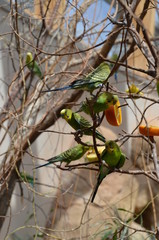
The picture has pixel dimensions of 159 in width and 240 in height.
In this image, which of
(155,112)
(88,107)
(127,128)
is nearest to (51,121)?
(127,128)

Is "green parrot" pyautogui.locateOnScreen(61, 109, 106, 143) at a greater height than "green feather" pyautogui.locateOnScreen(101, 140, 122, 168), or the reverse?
"green parrot" pyautogui.locateOnScreen(61, 109, 106, 143)

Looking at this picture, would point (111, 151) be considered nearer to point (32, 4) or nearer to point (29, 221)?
point (32, 4)

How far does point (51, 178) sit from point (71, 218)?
17 cm

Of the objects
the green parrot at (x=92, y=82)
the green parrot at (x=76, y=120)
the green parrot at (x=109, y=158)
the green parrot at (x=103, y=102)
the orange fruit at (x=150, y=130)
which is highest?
the green parrot at (x=92, y=82)

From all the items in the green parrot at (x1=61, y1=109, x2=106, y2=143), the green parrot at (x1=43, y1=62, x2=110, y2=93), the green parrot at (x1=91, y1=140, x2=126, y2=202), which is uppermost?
the green parrot at (x1=43, y1=62, x2=110, y2=93)

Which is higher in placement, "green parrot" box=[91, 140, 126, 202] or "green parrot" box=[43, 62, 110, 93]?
"green parrot" box=[43, 62, 110, 93]

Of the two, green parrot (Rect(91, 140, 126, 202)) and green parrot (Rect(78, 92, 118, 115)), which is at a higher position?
green parrot (Rect(78, 92, 118, 115))

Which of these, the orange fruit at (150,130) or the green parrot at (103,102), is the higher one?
the green parrot at (103,102)

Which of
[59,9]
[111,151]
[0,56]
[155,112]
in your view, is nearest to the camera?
[111,151]

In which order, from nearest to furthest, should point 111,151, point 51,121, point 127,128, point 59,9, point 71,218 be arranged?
point 111,151, point 127,128, point 51,121, point 59,9, point 71,218

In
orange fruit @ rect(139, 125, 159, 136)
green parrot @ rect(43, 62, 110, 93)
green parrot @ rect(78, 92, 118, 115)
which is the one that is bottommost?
orange fruit @ rect(139, 125, 159, 136)

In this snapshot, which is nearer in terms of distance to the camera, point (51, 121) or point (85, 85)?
point (85, 85)

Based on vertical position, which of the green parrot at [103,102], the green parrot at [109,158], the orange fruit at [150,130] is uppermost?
the green parrot at [103,102]

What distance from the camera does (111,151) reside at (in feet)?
1.33
